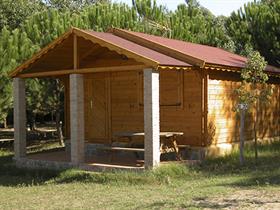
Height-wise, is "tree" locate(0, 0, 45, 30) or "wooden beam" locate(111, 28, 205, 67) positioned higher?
"tree" locate(0, 0, 45, 30)

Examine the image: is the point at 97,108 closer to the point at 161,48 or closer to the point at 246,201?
the point at 161,48

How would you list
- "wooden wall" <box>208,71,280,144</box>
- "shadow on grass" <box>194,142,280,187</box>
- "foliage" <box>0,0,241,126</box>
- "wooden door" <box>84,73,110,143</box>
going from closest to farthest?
"shadow on grass" <box>194,142,280,187</box>, "wooden wall" <box>208,71,280,144</box>, "wooden door" <box>84,73,110,143</box>, "foliage" <box>0,0,241,126</box>

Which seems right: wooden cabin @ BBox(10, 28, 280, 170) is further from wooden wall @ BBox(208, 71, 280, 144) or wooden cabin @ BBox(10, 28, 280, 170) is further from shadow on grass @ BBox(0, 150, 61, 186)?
shadow on grass @ BBox(0, 150, 61, 186)

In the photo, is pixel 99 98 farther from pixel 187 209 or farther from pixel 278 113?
pixel 187 209

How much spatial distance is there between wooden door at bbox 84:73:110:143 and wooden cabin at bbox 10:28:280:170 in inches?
1.2

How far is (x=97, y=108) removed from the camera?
1602 centimetres

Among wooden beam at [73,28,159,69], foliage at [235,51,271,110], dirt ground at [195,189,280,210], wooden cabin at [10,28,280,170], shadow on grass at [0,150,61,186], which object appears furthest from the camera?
foliage at [235,51,271,110]

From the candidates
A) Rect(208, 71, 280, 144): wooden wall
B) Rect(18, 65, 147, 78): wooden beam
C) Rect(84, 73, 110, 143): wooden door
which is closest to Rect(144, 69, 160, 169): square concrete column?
Rect(18, 65, 147, 78): wooden beam

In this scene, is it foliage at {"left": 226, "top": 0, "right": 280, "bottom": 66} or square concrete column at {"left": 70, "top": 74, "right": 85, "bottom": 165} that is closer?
square concrete column at {"left": 70, "top": 74, "right": 85, "bottom": 165}

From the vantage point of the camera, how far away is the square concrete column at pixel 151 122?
1187 centimetres

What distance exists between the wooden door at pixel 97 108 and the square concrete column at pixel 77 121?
2.43 metres

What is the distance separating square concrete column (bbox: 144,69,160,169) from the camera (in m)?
11.9

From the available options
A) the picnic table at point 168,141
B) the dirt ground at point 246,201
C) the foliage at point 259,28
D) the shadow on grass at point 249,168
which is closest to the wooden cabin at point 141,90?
the picnic table at point 168,141

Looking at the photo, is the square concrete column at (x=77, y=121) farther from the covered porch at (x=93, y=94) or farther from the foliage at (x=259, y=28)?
the foliage at (x=259, y=28)
